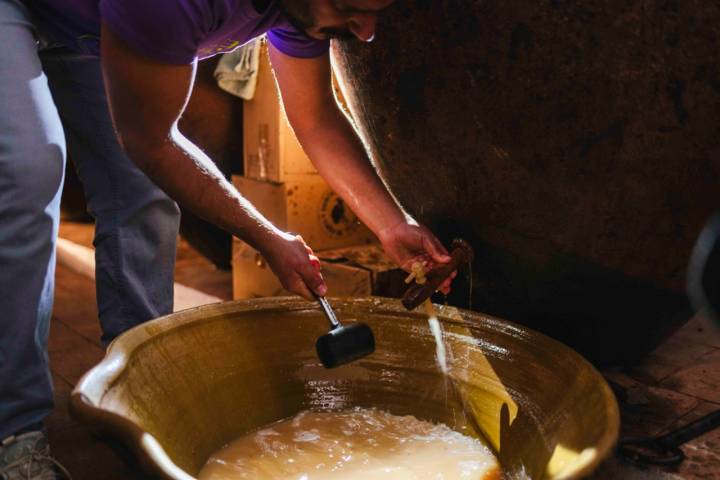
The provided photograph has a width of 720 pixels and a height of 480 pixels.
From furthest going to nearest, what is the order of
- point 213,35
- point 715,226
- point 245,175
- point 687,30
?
point 245,175 → point 213,35 → point 687,30 → point 715,226

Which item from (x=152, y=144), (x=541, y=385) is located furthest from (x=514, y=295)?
(x=152, y=144)

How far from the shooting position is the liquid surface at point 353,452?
1248 millimetres

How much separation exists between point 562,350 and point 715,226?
388 mm

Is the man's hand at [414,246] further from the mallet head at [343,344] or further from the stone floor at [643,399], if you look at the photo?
the stone floor at [643,399]

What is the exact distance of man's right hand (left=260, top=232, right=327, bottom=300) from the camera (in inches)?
46.5

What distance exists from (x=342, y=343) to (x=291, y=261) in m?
0.17

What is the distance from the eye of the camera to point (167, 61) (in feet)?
3.35

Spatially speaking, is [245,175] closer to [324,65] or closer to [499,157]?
[324,65]

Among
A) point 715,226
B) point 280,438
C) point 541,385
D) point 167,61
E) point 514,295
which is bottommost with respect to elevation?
point 280,438

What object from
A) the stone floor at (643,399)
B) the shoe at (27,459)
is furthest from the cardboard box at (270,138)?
the shoe at (27,459)

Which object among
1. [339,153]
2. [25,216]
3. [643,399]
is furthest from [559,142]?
[25,216]

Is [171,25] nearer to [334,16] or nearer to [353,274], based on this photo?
[334,16]

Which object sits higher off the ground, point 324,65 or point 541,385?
point 324,65

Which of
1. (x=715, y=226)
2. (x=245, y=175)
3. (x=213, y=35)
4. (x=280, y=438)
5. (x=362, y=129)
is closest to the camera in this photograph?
(x=715, y=226)
